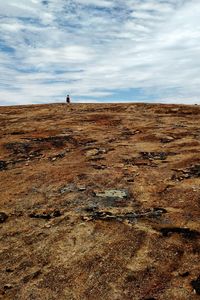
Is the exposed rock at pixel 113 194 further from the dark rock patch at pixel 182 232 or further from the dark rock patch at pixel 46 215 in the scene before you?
the dark rock patch at pixel 182 232

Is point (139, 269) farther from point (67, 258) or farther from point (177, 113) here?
point (177, 113)

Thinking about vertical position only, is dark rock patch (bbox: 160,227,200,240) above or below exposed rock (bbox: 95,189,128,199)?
below

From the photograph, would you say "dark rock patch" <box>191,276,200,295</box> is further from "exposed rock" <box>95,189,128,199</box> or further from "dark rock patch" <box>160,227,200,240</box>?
"exposed rock" <box>95,189,128,199</box>

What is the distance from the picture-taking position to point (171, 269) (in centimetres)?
712

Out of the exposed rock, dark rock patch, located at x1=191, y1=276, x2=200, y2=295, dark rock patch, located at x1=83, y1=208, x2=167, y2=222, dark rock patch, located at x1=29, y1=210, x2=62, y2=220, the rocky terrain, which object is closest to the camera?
dark rock patch, located at x1=191, y1=276, x2=200, y2=295

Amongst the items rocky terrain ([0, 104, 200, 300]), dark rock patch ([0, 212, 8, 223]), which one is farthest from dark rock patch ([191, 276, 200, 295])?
dark rock patch ([0, 212, 8, 223])

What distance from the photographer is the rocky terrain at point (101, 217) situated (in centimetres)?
698

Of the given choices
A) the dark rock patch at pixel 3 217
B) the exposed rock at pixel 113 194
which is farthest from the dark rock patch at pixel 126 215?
the dark rock patch at pixel 3 217

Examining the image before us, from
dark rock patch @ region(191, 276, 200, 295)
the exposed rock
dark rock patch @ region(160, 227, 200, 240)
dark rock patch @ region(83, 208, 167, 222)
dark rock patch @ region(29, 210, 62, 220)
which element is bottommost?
dark rock patch @ region(191, 276, 200, 295)

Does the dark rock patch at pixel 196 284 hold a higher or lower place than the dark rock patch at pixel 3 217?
lower

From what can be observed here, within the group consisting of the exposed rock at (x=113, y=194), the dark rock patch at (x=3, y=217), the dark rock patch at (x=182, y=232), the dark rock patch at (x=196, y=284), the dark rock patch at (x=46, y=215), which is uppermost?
the exposed rock at (x=113, y=194)

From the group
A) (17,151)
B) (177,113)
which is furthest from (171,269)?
(177,113)

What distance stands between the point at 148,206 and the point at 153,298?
3311mm

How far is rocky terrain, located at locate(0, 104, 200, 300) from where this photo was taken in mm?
6980
